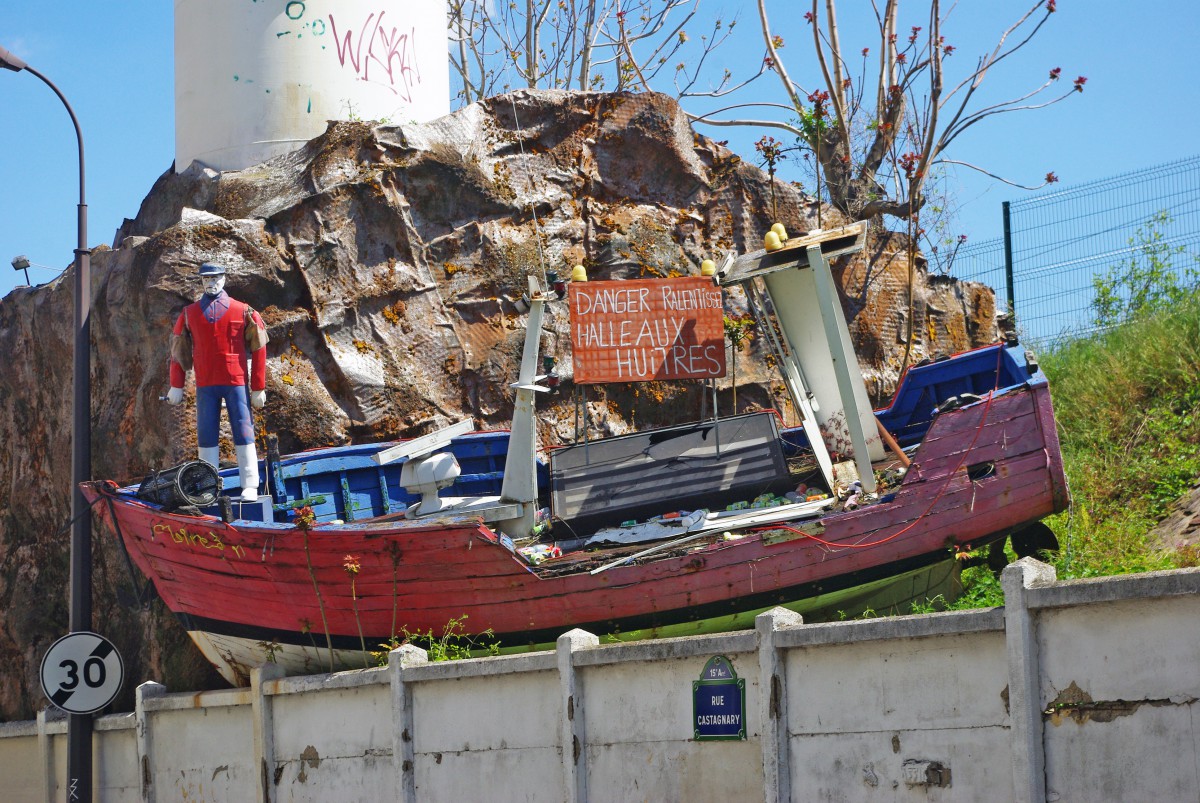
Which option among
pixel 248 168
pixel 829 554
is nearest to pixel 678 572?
pixel 829 554

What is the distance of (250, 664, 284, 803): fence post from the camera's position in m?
11.8

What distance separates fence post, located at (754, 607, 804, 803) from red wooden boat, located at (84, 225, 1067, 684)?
6.76 ft

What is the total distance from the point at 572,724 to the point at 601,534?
8.67 ft

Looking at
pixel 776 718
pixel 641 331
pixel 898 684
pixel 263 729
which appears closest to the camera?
pixel 898 684

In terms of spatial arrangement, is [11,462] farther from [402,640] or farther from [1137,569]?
[1137,569]

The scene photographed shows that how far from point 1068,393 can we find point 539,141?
7446 millimetres

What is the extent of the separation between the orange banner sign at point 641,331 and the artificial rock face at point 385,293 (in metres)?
2.99

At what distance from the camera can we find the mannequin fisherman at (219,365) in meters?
12.9

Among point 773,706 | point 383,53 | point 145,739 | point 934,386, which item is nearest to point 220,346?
point 145,739

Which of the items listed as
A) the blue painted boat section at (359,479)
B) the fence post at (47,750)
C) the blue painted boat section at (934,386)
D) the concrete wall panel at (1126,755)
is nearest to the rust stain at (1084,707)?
the concrete wall panel at (1126,755)

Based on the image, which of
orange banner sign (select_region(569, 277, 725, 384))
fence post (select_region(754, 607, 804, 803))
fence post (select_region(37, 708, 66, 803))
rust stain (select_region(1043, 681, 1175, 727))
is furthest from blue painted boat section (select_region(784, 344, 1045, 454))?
fence post (select_region(37, 708, 66, 803))

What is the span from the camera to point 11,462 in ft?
54.0

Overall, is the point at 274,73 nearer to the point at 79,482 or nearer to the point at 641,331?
the point at 79,482

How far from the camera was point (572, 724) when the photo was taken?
9742 millimetres
